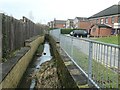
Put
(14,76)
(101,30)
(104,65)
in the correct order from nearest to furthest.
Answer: (104,65)
(14,76)
(101,30)

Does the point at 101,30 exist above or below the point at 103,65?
above

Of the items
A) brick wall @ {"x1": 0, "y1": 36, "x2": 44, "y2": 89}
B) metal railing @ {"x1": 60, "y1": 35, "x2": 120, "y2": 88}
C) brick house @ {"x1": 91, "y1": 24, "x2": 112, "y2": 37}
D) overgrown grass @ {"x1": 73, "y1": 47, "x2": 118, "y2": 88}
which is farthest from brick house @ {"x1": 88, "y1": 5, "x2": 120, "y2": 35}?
overgrown grass @ {"x1": 73, "y1": 47, "x2": 118, "y2": 88}

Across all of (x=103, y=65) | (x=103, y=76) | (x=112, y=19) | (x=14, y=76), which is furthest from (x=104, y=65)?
(x=112, y=19)

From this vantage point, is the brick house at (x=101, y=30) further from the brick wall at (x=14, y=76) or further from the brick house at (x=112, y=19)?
the brick wall at (x=14, y=76)

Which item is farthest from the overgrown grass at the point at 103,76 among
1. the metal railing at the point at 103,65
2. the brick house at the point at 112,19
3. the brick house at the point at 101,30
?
the brick house at the point at 101,30

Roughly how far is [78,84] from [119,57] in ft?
4.97

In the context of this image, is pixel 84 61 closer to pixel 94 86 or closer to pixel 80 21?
pixel 94 86

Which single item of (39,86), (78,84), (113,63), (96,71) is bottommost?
(39,86)

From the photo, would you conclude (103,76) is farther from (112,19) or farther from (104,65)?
(112,19)

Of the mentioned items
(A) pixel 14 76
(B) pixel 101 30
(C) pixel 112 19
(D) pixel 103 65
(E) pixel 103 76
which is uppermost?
(C) pixel 112 19

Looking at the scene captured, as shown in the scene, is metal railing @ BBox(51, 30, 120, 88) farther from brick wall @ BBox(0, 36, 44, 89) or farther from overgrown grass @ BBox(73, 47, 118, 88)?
brick wall @ BBox(0, 36, 44, 89)

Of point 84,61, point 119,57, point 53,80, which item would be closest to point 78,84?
point 84,61

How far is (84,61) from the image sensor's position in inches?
182

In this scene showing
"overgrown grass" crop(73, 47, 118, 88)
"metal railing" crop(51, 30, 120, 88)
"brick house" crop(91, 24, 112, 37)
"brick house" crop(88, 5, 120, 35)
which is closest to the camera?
"metal railing" crop(51, 30, 120, 88)
